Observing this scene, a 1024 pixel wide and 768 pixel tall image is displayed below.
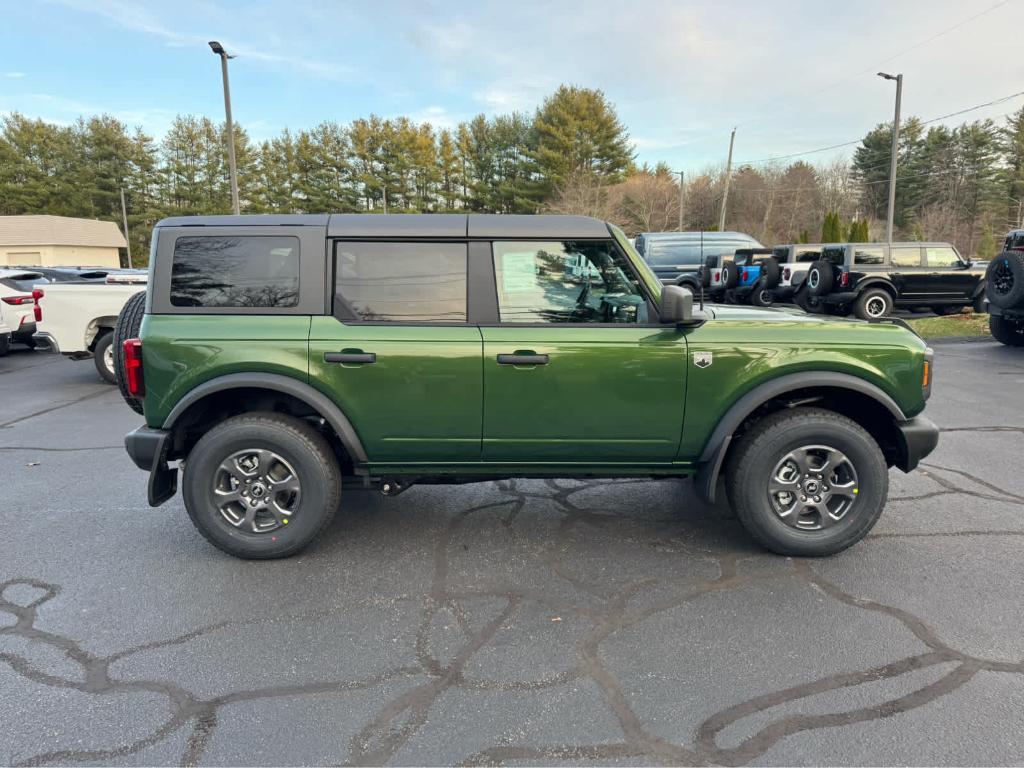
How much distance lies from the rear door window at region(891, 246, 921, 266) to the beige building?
51.7 m

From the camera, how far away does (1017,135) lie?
5116 cm

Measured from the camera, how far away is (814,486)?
142 inches

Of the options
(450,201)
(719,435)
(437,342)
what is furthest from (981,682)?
(450,201)

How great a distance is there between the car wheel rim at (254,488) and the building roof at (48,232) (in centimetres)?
5631

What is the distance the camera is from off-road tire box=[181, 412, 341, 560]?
11.5ft

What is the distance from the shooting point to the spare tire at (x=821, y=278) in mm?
14930

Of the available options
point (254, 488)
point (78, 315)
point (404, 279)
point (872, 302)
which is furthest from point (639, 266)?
point (872, 302)

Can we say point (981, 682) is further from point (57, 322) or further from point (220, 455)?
point (57, 322)

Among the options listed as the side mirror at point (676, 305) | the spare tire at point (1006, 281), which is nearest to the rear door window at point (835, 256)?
the spare tire at point (1006, 281)

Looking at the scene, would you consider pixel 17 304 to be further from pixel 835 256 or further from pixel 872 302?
pixel 872 302

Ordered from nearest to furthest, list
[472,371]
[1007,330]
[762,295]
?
[472,371] < [1007,330] < [762,295]

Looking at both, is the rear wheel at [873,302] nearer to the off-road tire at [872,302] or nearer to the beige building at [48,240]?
the off-road tire at [872,302]

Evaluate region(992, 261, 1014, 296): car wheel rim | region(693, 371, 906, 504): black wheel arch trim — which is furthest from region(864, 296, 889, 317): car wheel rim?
region(693, 371, 906, 504): black wheel arch trim

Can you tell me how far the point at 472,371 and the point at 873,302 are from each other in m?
14.4
